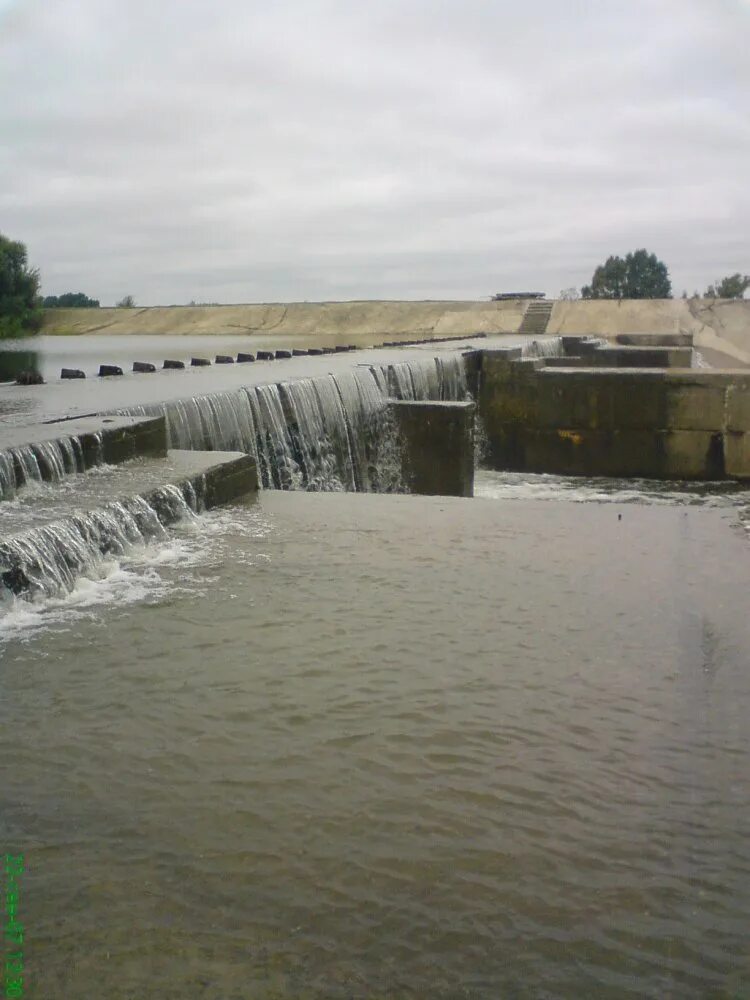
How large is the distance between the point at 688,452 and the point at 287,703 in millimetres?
11988

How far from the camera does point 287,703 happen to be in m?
3.42

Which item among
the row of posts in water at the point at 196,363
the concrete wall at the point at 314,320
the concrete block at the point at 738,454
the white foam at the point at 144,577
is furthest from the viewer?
the concrete wall at the point at 314,320

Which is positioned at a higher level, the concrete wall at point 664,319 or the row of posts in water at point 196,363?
the concrete wall at point 664,319

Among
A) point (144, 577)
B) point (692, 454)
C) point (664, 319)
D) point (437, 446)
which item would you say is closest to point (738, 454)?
point (692, 454)

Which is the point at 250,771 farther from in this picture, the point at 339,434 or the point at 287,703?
the point at 339,434

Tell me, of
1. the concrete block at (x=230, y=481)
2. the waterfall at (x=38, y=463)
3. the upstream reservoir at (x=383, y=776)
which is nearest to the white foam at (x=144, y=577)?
the upstream reservoir at (x=383, y=776)

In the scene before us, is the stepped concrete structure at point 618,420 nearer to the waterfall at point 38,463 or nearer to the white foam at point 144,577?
the white foam at point 144,577

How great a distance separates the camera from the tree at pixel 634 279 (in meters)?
68.6

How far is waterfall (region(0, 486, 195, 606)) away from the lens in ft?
14.5

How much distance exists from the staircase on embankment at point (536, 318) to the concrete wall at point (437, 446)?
3409 cm

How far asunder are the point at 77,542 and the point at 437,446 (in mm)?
7987

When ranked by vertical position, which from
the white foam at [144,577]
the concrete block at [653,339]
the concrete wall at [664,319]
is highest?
the concrete wall at [664,319]

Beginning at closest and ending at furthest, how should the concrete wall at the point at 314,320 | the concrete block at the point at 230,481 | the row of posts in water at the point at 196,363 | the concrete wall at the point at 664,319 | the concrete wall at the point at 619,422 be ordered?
the concrete block at the point at 230,481 → the concrete wall at the point at 619,422 → the row of posts in water at the point at 196,363 → the concrete wall at the point at 664,319 → the concrete wall at the point at 314,320

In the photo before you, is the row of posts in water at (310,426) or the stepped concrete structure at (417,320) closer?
the row of posts in water at (310,426)
